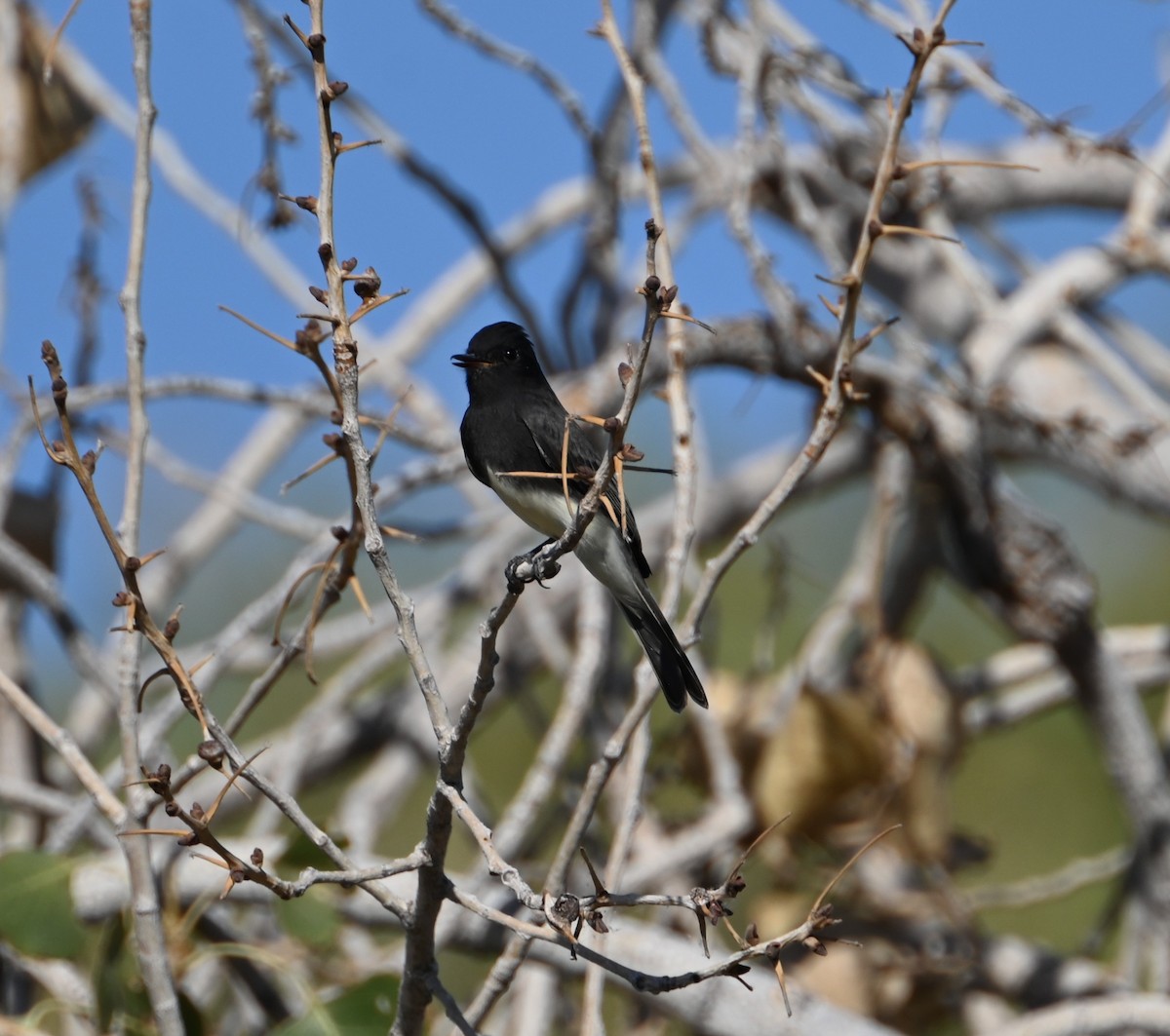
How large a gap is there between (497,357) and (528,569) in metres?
0.94

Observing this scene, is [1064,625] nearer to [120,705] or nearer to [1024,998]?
[1024,998]

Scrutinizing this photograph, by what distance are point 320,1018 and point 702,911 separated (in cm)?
100

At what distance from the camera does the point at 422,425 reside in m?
4.50

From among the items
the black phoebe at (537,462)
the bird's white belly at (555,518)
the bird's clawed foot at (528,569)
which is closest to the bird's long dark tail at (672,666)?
the black phoebe at (537,462)

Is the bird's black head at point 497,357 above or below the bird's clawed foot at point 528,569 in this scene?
above

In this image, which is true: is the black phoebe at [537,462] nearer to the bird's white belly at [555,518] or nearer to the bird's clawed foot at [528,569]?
the bird's white belly at [555,518]

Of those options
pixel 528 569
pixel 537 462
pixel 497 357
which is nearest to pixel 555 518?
pixel 537 462

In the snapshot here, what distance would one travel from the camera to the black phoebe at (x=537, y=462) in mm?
2564

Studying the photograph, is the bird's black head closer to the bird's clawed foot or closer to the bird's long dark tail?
the bird's long dark tail

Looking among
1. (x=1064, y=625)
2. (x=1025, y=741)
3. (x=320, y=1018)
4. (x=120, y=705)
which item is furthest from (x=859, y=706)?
(x=1025, y=741)

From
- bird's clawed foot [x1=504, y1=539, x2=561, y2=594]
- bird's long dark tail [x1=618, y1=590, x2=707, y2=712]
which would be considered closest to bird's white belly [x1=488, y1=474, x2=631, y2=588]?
bird's long dark tail [x1=618, y1=590, x2=707, y2=712]

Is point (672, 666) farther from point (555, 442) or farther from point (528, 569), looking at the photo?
point (528, 569)

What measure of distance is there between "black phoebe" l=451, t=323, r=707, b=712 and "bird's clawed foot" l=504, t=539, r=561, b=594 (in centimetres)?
46

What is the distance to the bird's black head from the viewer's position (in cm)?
277
